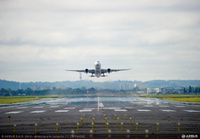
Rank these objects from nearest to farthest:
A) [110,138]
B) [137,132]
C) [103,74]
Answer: [110,138]
[137,132]
[103,74]

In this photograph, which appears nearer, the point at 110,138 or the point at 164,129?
the point at 110,138

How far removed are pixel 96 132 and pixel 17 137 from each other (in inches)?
324

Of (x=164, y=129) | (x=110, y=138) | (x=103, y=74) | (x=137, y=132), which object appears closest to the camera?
(x=110, y=138)

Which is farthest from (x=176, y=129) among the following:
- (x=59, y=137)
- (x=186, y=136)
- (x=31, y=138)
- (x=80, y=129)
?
(x=31, y=138)

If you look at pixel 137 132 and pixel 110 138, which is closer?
pixel 110 138

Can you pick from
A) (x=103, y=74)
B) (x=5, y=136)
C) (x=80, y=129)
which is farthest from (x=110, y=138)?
(x=103, y=74)

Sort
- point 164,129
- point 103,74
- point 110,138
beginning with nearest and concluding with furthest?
point 110,138 < point 164,129 < point 103,74

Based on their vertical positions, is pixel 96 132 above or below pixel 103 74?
below

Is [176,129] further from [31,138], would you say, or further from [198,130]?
[31,138]

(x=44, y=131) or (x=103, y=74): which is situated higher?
(x=103, y=74)

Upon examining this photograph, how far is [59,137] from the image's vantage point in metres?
26.0

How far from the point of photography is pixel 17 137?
1039 inches

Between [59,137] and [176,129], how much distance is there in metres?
13.6

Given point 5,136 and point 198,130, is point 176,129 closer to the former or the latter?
point 198,130
